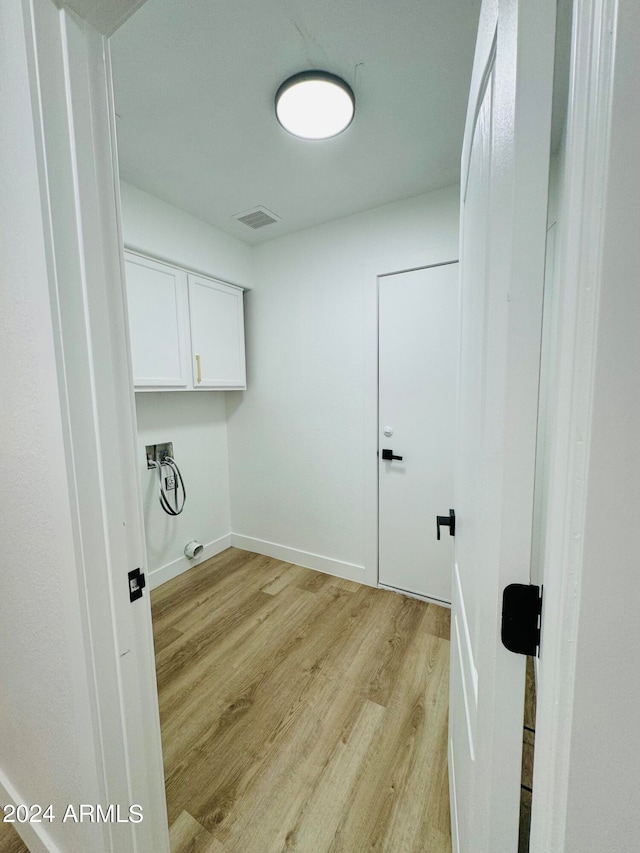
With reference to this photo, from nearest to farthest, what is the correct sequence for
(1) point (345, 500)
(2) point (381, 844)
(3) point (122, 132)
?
(2) point (381, 844) → (3) point (122, 132) → (1) point (345, 500)

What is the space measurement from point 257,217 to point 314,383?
1.16 metres

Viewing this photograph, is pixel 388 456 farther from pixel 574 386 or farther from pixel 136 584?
pixel 574 386

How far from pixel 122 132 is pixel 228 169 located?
0.48m

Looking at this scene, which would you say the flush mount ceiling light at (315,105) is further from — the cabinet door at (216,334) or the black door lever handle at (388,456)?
the black door lever handle at (388,456)

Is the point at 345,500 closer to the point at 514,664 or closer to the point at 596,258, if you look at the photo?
the point at 514,664

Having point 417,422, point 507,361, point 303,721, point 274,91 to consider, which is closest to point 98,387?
point 507,361

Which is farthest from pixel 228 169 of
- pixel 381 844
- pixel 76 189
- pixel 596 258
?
pixel 381 844

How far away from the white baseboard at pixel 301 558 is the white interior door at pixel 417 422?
0.84ft

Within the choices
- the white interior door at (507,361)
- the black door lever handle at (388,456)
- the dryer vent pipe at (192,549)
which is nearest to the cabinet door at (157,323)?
the dryer vent pipe at (192,549)

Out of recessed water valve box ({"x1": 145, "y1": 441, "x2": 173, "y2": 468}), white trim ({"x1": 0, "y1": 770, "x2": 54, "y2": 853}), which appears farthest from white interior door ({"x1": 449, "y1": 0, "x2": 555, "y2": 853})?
recessed water valve box ({"x1": 145, "y1": 441, "x2": 173, "y2": 468})

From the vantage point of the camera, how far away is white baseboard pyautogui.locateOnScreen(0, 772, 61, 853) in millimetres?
965

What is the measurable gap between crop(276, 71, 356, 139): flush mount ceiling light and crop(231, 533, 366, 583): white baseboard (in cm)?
249

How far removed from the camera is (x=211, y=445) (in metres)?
2.85

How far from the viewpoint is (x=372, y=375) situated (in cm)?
224
